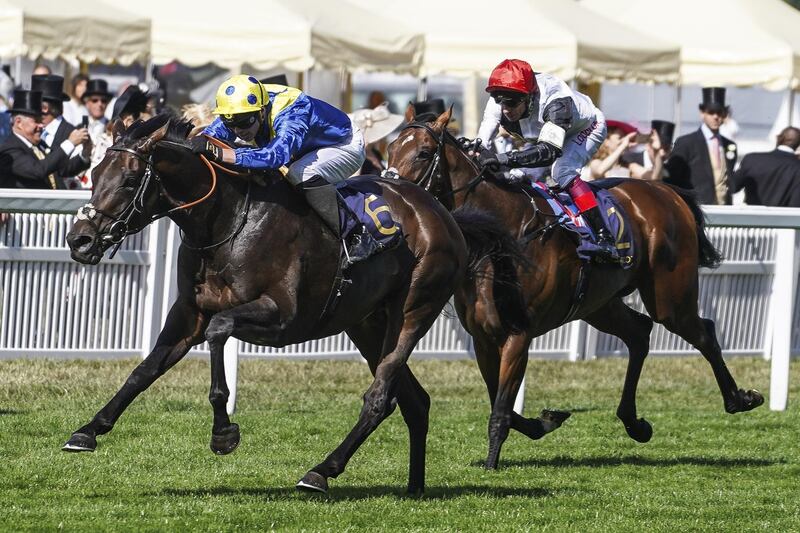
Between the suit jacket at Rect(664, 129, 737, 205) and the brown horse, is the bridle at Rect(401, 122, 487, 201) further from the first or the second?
the suit jacket at Rect(664, 129, 737, 205)

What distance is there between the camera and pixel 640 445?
30.9 feet

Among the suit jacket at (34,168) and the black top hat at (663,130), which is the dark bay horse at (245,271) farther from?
the black top hat at (663,130)

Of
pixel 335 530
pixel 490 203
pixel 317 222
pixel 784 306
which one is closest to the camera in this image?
pixel 335 530

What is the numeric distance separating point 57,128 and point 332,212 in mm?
5573

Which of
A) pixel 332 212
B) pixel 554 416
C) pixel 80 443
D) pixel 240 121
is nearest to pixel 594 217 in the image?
pixel 554 416

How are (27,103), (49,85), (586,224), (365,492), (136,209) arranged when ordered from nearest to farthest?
(136,209) → (365,492) → (586,224) → (27,103) → (49,85)

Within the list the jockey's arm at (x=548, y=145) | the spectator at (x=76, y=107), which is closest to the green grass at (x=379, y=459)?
the jockey's arm at (x=548, y=145)

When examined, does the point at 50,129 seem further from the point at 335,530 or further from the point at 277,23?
the point at 335,530

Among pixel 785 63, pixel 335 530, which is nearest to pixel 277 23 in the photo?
pixel 785 63

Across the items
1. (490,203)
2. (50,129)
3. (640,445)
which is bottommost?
(640,445)

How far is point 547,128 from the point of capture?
8.31m

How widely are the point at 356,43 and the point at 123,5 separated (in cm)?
212

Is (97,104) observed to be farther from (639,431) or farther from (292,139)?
(292,139)

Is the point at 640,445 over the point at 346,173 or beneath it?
beneath
